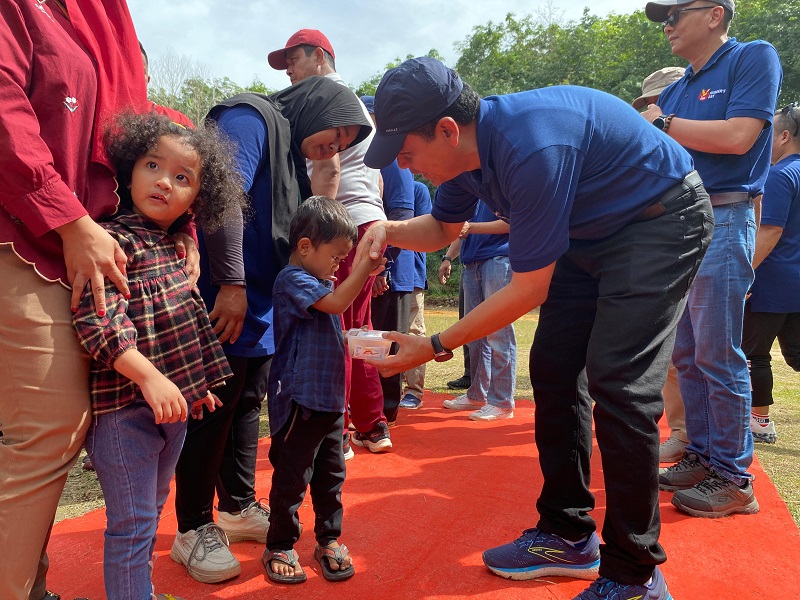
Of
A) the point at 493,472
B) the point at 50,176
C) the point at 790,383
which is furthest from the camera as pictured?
the point at 790,383

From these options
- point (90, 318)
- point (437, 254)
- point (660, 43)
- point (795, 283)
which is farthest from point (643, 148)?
point (660, 43)

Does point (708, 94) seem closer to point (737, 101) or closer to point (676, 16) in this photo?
point (737, 101)

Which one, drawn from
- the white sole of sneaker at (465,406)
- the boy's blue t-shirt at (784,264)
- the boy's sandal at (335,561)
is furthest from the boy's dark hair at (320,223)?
the boy's blue t-shirt at (784,264)

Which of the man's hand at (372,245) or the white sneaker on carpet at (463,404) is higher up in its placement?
the man's hand at (372,245)

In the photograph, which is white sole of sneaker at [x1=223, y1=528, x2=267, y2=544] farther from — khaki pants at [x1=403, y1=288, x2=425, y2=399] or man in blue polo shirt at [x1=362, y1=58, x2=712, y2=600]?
khaki pants at [x1=403, y1=288, x2=425, y2=399]

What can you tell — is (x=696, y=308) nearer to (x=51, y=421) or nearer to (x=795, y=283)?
(x=795, y=283)

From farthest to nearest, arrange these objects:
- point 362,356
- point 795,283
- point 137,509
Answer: point 795,283 < point 362,356 < point 137,509

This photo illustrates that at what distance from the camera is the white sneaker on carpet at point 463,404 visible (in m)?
5.21

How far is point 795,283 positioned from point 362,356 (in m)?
3.60

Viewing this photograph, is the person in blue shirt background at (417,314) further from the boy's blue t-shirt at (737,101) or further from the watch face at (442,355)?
the watch face at (442,355)

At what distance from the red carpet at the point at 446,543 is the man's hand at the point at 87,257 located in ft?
4.04

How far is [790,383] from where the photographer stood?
6.80m

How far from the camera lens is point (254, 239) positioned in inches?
98.9

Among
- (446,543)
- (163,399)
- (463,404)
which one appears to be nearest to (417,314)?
(463,404)
